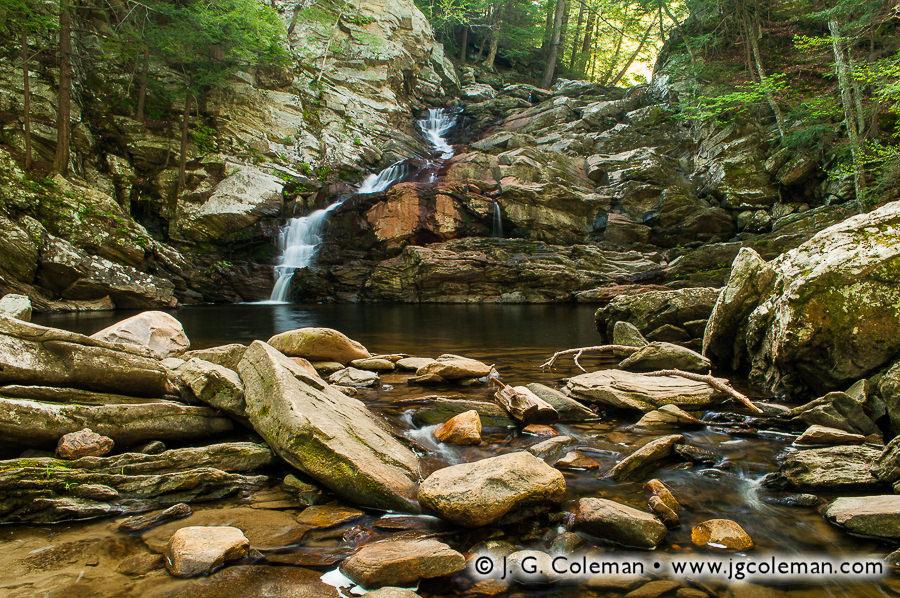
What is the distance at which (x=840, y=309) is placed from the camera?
185 inches

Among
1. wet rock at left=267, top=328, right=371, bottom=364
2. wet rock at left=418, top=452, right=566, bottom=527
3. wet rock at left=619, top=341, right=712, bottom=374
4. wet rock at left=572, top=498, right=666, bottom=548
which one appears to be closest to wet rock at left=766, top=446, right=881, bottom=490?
wet rock at left=572, top=498, right=666, bottom=548

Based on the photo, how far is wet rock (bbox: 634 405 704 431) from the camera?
446cm

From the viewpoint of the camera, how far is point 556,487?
9.28ft

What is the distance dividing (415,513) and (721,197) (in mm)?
29559

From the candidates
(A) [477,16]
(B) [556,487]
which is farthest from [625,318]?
(A) [477,16]

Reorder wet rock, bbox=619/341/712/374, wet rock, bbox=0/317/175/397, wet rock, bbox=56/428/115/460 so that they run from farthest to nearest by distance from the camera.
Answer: wet rock, bbox=619/341/712/374, wet rock, bbox=0/317/175/397, wet rock, bbox=56/428/115/460

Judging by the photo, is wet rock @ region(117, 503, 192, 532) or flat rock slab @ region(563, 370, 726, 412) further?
flat rock slab @ region(563, 370, 726, 412)

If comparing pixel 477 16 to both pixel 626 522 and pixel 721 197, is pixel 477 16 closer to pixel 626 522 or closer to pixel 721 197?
pixel 721 197

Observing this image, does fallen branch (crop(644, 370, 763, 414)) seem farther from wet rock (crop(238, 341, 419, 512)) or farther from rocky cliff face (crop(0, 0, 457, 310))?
rocky cliff face (crop(0, 0, 457, 310))

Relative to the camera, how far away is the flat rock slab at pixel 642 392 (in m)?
4.92

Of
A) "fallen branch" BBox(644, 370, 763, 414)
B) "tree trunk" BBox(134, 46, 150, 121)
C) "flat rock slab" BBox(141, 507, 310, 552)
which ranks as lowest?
"flat rock slab" BBox(141, 507, 310, 552)

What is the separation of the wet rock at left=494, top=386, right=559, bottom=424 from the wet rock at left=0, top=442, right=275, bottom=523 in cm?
253

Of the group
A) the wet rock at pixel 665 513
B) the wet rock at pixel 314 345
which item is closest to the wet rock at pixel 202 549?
the wet rock at pixel 665 513

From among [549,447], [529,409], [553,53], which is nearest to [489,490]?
[549,447]
